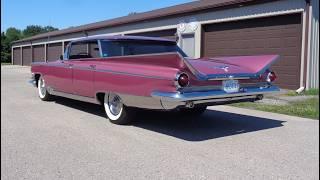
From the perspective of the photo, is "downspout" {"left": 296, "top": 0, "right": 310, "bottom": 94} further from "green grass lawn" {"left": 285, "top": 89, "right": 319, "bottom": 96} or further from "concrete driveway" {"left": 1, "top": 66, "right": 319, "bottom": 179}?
"concrete driveway" {"left": 1, "top": 66, "right": 319, "bottom": 179}

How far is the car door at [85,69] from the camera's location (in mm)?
7844

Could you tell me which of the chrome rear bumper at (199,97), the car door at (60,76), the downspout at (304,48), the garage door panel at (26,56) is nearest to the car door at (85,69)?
the car door at (60,76)

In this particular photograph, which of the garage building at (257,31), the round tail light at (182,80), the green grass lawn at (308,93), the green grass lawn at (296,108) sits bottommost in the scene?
the green grass lawn at (296,108)

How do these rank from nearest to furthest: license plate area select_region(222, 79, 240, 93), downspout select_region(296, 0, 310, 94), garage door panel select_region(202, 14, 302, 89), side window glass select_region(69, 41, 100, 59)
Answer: license plate area select_region(222, 79, 240, 93) → side window glass select_region(69, 41, 100, 59) → downspout select_region(296, 0, 310, 94) → garage door panel select_region(202, 14, 302, 89)

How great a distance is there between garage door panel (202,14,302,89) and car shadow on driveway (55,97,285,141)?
18.0ft

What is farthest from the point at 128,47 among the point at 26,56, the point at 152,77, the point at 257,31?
the point at 26,56

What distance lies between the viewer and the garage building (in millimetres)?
12906

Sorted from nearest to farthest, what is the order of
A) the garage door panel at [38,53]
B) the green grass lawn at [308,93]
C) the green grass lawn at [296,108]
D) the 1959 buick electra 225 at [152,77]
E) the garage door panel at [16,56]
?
the 1959 buick electra 225 at [152,77] → the green grass lawn at [296,108] → the green grass lawn at [308,93] → the garage door panel at [38,53] → the garage door panel at [16,56]

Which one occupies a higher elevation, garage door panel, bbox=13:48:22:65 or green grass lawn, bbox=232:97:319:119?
garage door panel, bbox=13:48:22:65

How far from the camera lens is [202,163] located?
4.88m

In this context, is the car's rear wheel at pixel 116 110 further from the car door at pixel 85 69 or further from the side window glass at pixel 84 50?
the side window glass at pixel 84 50


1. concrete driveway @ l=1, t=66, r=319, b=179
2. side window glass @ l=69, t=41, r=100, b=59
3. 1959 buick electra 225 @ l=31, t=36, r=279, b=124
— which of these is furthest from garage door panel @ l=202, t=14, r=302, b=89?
side window glass @ l=69, t=41, r=100, b=59

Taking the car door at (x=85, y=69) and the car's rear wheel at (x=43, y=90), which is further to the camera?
the car's rear wheel at (x=43, y=90)

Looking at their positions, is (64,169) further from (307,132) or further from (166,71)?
(307,132)
